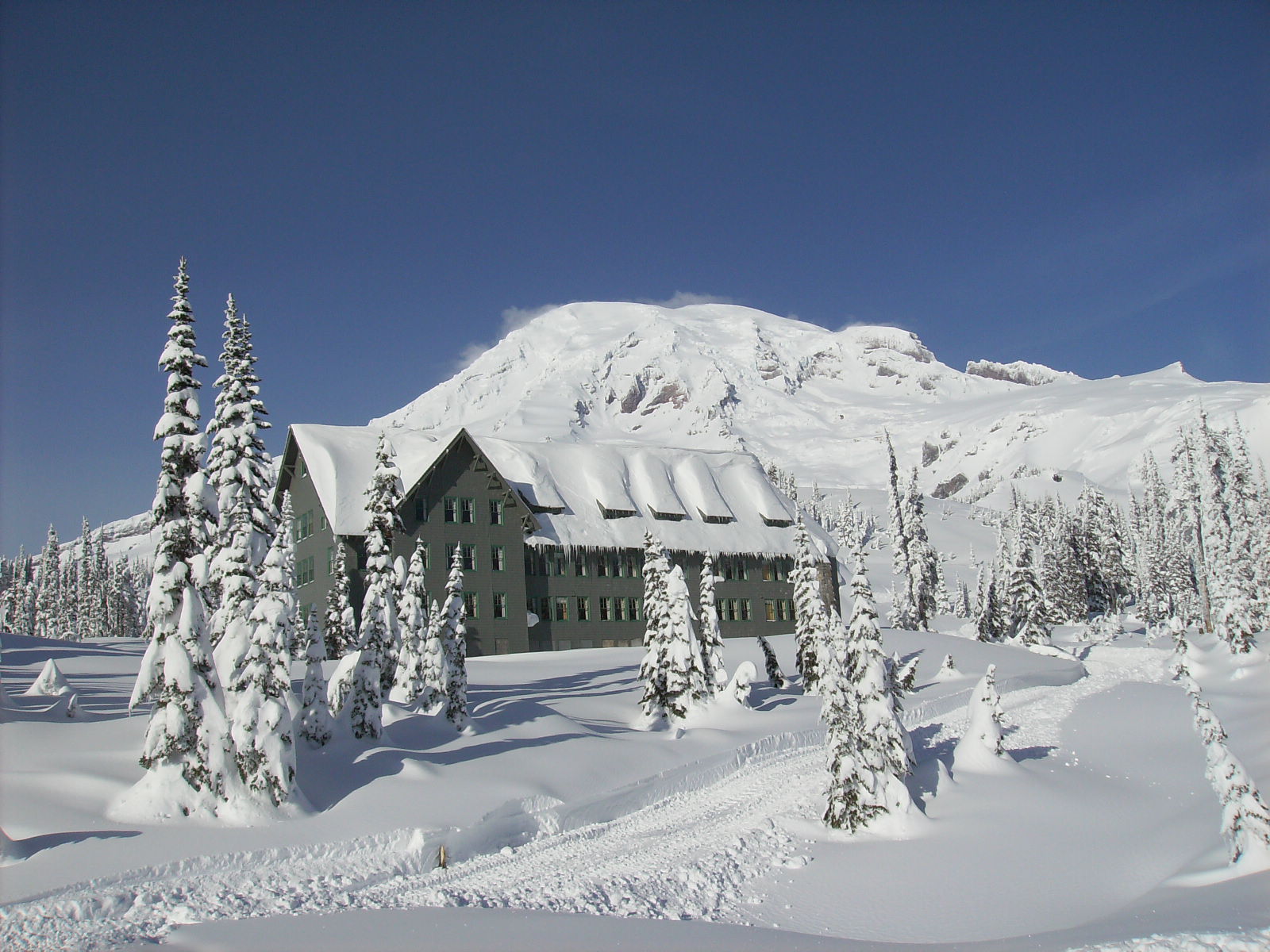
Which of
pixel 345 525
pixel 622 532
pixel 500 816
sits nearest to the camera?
pixel 500 816

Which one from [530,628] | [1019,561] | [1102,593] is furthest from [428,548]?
[1102,593]

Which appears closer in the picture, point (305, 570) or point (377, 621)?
point (377, 621)

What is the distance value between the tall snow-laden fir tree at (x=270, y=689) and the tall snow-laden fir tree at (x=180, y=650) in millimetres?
436

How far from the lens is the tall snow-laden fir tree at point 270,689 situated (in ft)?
56.6

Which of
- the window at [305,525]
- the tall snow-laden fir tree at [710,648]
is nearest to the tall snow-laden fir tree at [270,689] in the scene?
the tall snow-laden fir tree at [710,648]

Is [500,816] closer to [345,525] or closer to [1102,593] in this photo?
[345,525]

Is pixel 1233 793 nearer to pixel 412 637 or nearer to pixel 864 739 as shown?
pixel 864 739

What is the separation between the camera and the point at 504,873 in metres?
16.2

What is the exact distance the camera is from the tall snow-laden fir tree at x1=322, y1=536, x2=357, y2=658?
40.6m

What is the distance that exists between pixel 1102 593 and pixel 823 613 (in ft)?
301

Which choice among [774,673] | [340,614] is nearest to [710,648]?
[774,673]

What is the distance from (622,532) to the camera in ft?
176

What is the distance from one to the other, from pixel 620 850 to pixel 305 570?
35.5m

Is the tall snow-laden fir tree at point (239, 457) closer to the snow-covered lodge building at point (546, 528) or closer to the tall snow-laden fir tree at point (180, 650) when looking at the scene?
the tall snow-laden fir tree at point (180, 650)
